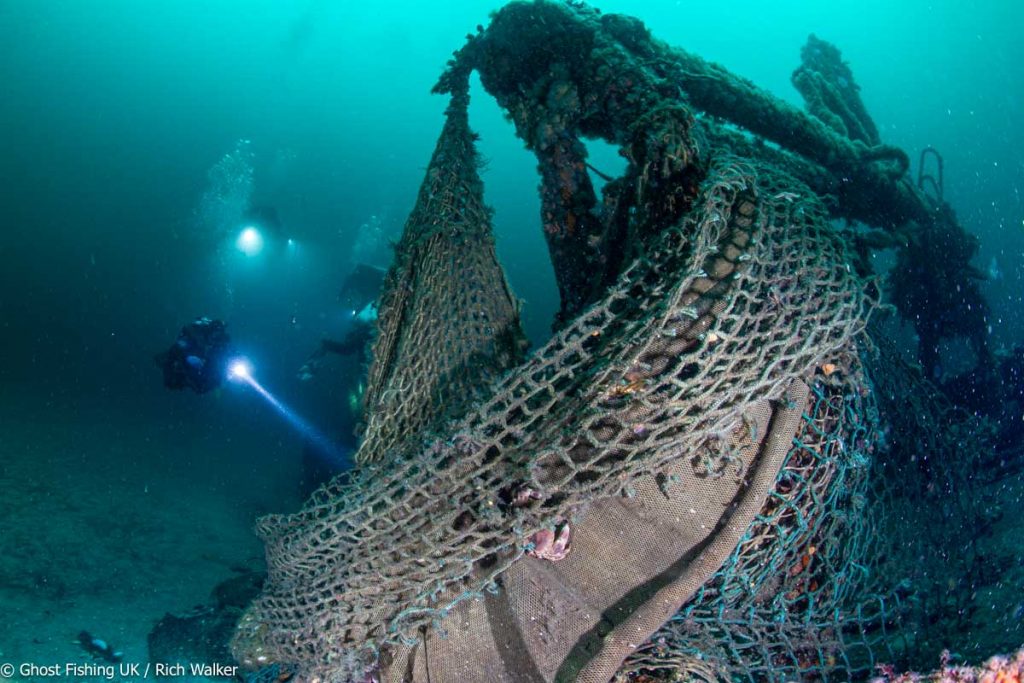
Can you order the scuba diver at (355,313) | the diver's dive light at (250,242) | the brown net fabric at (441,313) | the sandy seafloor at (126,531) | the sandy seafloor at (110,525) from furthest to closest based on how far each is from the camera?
the diver's dive light at (250,242) < the scuba diver at (355,313) < the sandy seafloor at (110,525) < the sandy seafloor at (126,531) < the brown net fabric at (441,313)

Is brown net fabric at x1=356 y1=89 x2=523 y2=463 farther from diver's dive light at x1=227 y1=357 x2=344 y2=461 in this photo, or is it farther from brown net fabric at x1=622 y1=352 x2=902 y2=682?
diver's dive light at x1=227 y1=357 x2=344 y2=461

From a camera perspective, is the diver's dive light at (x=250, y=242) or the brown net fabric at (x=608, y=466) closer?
the brown net fabric at (x=608, y=466)

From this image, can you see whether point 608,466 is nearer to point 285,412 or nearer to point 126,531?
point 126,531

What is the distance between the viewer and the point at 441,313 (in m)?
3.10

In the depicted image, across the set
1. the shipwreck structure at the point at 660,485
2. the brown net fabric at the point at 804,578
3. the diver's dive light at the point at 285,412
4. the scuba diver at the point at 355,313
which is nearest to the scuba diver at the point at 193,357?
the diver's dive light at the point at 285,412

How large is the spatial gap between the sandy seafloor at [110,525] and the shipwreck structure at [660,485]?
4.79 meters

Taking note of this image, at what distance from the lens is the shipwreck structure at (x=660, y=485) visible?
1828 mm

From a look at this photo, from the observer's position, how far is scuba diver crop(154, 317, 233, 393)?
13430 mm

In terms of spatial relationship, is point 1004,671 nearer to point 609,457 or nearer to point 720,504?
point 720,504

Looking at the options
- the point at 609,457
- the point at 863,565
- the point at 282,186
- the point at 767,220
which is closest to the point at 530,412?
the point at 609,457

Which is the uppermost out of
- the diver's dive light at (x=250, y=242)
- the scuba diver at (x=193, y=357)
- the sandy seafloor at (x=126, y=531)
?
the diver's dive light at (x=250, y=242)

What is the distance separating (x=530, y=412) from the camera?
187cm

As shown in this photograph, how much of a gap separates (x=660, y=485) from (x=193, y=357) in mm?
14536

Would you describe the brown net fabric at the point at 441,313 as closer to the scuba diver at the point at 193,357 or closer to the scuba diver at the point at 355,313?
the scuba diver at the point at 355,313
